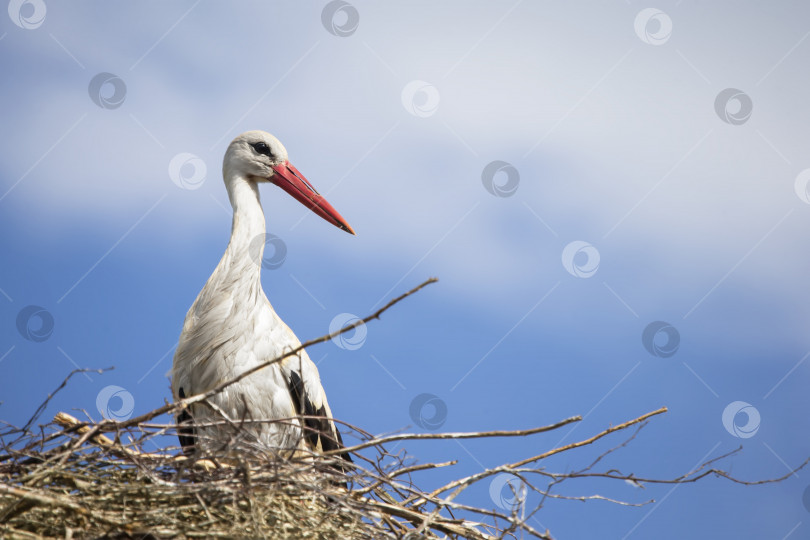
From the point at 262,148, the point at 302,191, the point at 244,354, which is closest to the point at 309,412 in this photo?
the point at 244,354

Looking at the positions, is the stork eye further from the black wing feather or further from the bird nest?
the bird nest

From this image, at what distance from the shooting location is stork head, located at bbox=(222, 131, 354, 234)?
9.96 ft

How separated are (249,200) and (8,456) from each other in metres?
1.50

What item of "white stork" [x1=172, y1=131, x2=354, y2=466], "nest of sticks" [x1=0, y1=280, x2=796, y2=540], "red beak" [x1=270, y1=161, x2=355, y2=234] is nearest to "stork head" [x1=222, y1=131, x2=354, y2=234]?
"red beak" [x1=270, y1=161, x2=355, y2=234]

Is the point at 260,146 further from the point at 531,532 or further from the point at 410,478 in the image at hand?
the point at 531,532

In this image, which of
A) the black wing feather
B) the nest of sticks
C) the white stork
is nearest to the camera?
the nest of sticks

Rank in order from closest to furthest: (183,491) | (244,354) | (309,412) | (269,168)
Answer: (183,491), (244,354), (309,412), (269,168)

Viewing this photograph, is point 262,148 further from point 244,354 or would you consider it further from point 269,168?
point 244,354

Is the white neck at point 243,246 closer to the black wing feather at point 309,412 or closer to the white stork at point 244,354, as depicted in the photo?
the white stork at point 244,354

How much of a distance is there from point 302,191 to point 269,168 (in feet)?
0.55

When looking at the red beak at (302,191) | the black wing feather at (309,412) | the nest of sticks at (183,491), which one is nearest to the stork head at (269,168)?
the red beak at (302,191)

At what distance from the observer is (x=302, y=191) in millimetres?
3084

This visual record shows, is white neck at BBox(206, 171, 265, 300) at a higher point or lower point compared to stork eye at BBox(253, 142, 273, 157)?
lower

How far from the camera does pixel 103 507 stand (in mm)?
1523
